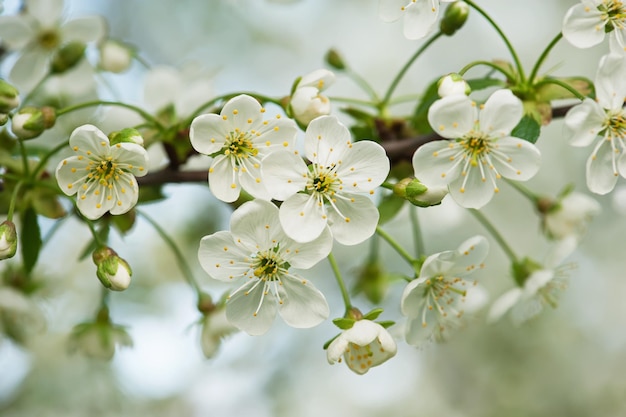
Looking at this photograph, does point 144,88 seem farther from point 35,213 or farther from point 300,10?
point 300,10

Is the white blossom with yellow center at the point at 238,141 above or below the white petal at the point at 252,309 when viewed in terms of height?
above

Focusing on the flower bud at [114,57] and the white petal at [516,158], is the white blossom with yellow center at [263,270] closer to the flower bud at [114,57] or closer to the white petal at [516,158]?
the white petal at [516,158]

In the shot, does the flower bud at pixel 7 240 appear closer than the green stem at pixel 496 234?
Yes

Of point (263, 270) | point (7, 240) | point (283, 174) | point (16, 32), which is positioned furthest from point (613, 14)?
point (16, 32)

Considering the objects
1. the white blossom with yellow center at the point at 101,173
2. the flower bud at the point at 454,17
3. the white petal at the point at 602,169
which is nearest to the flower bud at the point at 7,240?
the white blossom with yellow center at the point at 101,173

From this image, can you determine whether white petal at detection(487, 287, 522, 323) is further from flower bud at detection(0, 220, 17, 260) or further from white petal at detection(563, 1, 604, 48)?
flower bud at detection(0, 220, 17, 260)

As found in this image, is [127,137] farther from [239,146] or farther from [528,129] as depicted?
[528,129]
